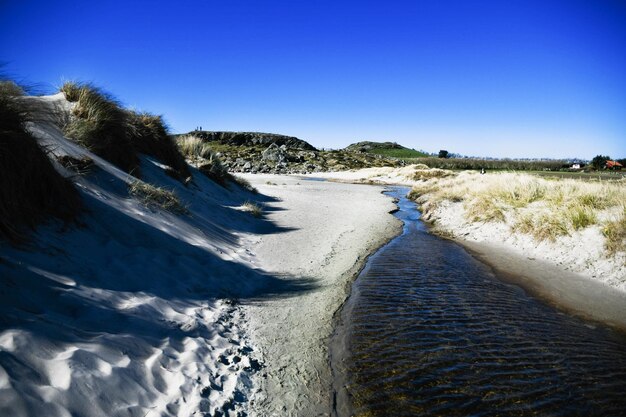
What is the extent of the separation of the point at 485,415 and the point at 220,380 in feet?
8.90

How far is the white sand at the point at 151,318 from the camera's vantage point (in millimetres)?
2838

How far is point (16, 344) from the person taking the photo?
279 cm

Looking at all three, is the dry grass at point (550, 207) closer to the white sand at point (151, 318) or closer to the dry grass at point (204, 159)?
the white sand at point (151, 318)

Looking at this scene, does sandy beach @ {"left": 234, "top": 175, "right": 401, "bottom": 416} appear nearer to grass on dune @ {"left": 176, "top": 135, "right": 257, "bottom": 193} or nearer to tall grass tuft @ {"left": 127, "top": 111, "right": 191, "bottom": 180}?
tall grass tuft @ {"left": 127, "top": 111, "right": 191, "bottom": 180}

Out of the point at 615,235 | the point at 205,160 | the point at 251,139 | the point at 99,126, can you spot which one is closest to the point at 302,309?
the point at 615,235

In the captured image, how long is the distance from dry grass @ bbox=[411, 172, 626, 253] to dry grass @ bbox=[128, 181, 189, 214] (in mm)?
10140

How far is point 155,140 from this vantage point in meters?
13.7

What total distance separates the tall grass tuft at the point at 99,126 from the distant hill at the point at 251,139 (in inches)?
3716

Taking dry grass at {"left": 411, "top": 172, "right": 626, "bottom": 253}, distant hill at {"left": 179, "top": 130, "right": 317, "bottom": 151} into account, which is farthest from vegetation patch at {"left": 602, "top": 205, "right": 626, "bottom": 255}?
distant hill at {"left": 179, "top": 130, "right": 317, "bottom": 151}

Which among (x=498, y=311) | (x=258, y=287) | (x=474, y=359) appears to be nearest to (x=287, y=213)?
(x=258, y=287)

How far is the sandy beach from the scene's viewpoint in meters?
3.53

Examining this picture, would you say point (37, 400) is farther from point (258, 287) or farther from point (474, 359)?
point (474, 359)

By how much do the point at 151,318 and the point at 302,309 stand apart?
7.51ft

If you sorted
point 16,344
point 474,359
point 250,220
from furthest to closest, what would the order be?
point 250,220, point 474,359, point 16,344
